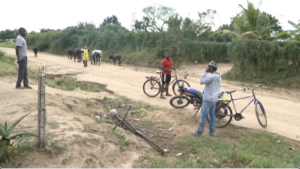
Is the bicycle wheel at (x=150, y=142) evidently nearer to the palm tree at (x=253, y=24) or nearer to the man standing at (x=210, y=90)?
the man standing at (x=210, y=90)

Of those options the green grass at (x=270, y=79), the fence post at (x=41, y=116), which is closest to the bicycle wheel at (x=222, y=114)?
the fence post at (x=41, y=116)

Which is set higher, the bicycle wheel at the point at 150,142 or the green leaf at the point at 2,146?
the green leaf at the point at 2,146

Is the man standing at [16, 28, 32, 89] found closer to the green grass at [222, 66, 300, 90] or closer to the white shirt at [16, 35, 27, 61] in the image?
the white shirt at [16, 35, 27, 61]

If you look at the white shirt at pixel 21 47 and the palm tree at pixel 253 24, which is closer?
the white shirt at pixel 21 47

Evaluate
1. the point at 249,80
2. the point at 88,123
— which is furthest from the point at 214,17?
the point at 88,123

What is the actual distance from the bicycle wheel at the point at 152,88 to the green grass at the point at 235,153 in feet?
14.2

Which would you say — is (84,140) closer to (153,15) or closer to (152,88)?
(152,88)

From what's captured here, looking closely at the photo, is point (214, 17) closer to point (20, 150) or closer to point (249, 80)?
point (249, 80)

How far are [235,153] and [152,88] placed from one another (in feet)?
19.0

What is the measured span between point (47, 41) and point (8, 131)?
1714 inches

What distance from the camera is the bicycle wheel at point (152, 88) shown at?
33.0ft

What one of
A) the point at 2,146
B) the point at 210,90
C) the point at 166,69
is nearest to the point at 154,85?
the point at 166,69

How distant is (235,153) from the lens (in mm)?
4512

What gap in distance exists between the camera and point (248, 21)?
677 inches
